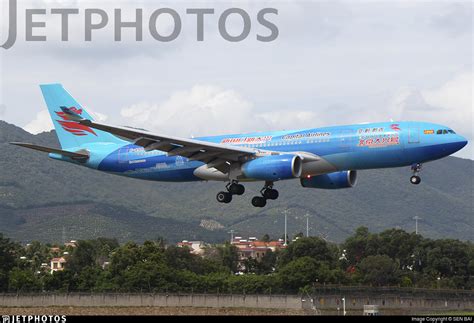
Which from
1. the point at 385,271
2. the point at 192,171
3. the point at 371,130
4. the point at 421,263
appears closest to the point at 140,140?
the point at 192,171

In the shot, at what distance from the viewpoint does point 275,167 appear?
64438 mm

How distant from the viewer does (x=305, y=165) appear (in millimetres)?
65188

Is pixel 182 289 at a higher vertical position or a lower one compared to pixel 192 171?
lower

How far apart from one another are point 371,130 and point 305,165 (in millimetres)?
4723

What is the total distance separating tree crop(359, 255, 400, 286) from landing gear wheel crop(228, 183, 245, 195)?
5166cm

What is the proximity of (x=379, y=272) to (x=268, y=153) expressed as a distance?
6042 centimetres

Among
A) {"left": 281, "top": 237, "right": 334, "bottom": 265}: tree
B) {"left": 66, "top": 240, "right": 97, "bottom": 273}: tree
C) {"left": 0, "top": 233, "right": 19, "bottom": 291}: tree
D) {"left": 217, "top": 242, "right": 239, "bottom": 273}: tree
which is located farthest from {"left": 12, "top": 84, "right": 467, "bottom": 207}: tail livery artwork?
{"left": 217, "top": 242, "right": 239, "bottom": 273}: tree

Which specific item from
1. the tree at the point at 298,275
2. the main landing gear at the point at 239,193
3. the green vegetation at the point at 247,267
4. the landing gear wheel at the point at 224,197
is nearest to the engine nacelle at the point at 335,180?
the main landing gear at the point at 239,193

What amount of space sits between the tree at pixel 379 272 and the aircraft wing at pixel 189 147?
53.2m

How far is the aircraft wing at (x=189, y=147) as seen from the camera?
2534 inches

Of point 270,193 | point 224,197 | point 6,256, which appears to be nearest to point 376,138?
point 270,193

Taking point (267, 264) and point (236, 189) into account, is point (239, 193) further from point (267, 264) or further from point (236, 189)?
point (267, 264)

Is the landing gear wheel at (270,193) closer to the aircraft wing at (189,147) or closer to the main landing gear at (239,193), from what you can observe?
the main landing gear at (239,193)

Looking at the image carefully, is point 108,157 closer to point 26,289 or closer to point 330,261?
point 26,289
